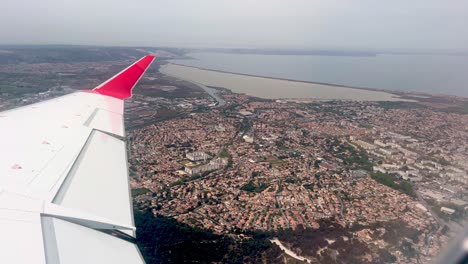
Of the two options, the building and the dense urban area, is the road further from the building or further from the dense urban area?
the building

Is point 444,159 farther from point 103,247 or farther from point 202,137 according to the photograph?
point 103,247

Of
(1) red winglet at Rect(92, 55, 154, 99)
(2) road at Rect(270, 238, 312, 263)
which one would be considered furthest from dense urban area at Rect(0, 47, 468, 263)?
(1) red winglet at Rect(92, 55, 154, 99)

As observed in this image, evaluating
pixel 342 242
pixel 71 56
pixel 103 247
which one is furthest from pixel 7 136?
pixel 71 56

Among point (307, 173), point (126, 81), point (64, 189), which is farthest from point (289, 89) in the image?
point (64, 189)

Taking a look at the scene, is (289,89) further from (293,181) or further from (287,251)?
(287,251)

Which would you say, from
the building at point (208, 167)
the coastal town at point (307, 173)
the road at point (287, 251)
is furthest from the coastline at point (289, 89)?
the road at point (287, 251)
